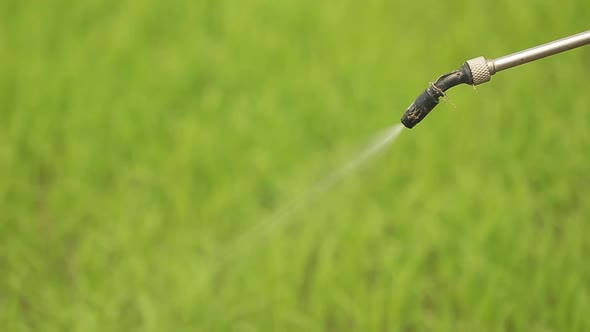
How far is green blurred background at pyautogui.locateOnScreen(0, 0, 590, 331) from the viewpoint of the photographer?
6.28ft

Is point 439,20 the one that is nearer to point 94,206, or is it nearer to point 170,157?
point 170,157

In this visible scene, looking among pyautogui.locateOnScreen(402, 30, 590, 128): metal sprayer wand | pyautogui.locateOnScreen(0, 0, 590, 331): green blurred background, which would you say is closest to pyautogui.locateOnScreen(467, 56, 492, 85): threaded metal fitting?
pyautogui.locateOnScreen(402, 30, 590, 128): metal sprayer wand

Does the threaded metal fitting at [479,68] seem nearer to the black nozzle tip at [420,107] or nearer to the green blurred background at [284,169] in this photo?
the black nozzle tip at [420,107]

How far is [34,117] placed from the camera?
7.87 feet

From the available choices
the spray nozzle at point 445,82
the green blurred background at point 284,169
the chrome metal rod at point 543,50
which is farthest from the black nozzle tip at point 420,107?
the green blurred background at point 284,169

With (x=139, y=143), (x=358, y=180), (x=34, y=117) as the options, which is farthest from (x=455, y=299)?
(x=34, y=117)

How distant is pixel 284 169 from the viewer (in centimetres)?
229

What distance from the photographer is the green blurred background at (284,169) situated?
192cm

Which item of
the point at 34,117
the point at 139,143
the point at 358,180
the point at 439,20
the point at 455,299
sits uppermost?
the point at 439,20

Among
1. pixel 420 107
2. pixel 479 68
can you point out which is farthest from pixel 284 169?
pixel 479 68

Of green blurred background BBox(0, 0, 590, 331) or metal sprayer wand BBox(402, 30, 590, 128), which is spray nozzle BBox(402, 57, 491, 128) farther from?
green blurred background BBox(0, 0, 590, 331)

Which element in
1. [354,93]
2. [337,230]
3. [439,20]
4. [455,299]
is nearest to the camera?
[455,299]

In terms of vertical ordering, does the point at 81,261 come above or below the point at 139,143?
below

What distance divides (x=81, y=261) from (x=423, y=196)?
1286 mm
